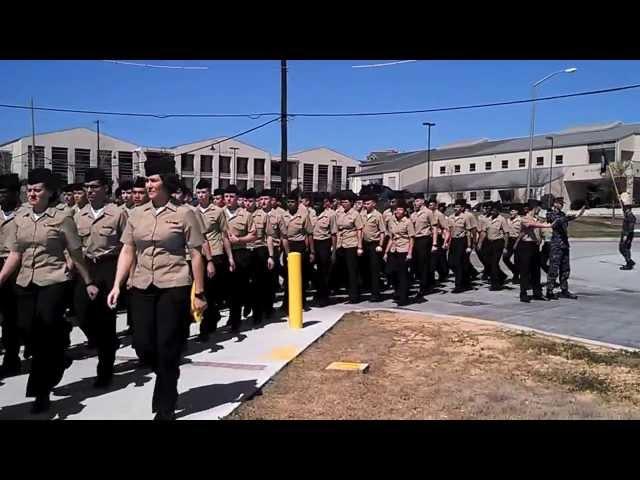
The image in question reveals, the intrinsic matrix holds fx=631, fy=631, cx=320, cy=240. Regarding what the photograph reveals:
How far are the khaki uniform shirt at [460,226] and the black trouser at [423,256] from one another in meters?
1.15

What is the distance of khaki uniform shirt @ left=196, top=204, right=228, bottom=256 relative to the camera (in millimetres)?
7879

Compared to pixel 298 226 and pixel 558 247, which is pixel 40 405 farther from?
pixel 558 247

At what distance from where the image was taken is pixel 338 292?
12.5 m

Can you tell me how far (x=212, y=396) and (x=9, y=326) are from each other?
95.7 inches

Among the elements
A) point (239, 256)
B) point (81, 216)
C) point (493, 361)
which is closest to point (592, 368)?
point (493, 361)

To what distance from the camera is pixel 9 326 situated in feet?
21.3

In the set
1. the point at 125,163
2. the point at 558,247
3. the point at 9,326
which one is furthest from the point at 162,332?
the point at 125,163

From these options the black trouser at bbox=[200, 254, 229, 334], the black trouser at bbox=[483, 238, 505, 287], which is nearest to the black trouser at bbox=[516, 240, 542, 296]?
the black trouser at bbox=[483, 238, 505, 287]

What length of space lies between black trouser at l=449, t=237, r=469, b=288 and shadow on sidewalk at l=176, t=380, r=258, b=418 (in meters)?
7.79

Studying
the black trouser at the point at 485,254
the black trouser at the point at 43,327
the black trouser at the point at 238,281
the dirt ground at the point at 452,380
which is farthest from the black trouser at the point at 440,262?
the black trouser at the point at 43,327

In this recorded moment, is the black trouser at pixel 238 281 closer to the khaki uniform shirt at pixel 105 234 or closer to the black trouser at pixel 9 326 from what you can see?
the khaki uniform shirt at pixel 105 234

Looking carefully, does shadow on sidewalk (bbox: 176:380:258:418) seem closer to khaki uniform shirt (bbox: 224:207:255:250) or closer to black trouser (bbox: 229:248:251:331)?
black trouser (bbox: 229:248:251:331)
